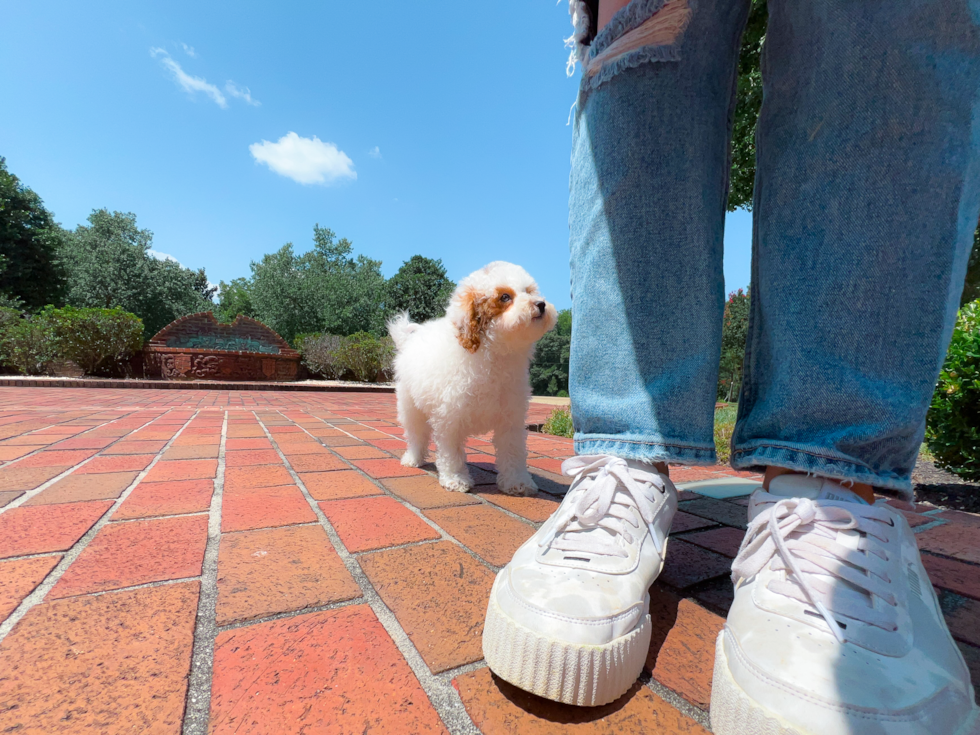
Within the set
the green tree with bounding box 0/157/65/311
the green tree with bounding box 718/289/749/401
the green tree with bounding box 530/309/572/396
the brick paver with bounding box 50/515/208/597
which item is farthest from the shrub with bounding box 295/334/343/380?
the green tree with bounding box 530/309/572/396

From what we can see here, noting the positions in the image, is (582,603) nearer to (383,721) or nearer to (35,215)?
(383,721)

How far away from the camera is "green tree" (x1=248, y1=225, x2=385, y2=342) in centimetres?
2398

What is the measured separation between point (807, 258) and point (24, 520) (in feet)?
6.83

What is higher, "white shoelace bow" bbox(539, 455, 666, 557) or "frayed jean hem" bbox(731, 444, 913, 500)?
"frayed jean hem" bbox(731, 444, 913, 500)

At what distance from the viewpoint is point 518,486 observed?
76.2 inches

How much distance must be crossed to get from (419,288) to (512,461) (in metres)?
28.0

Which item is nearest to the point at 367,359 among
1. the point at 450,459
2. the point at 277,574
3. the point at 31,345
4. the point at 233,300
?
the point at 31,345

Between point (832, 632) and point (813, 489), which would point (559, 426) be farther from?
point (832, 632)

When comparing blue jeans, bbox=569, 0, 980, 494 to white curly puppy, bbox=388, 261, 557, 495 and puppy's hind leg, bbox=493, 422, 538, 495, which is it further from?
puppy's hind leg, bbox=493, 422, 538, 495

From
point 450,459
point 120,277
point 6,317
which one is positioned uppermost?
point 120,277

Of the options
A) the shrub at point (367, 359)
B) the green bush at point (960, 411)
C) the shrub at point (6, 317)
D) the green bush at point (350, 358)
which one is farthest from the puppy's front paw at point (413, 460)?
the shrub at point (6, 317)

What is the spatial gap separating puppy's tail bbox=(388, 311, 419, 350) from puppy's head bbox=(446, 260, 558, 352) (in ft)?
1.78

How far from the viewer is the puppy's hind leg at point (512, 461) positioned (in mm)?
1945

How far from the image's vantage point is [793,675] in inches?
23.5
